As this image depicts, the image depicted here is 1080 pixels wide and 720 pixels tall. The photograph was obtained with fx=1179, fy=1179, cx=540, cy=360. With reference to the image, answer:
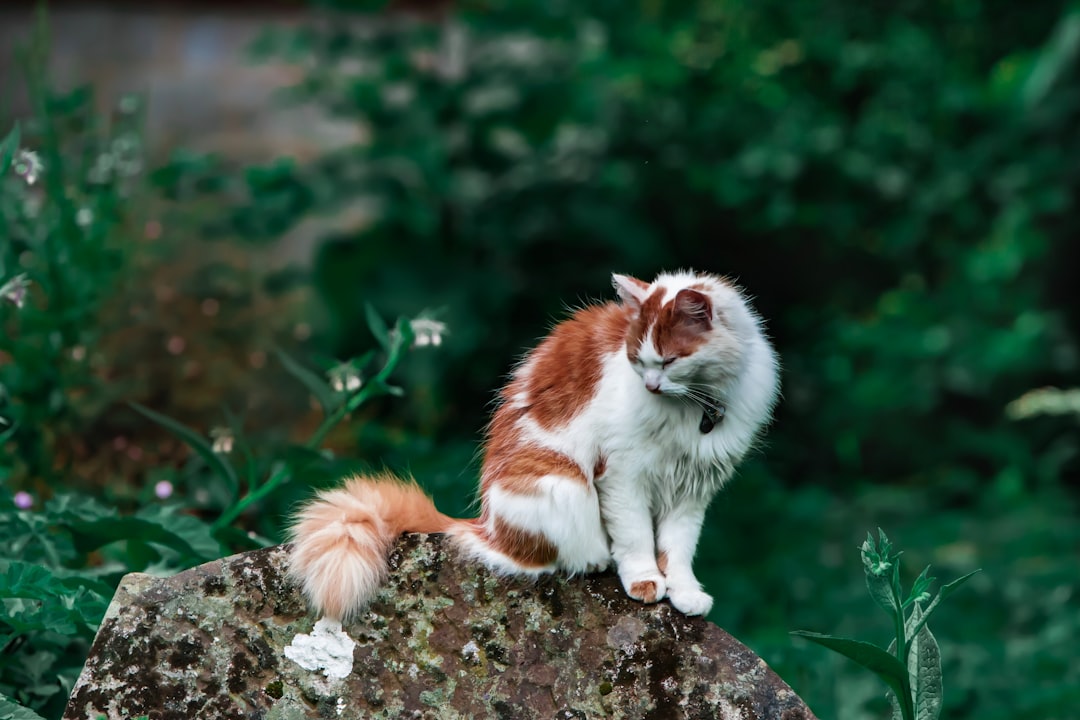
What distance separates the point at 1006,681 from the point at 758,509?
4.36ft

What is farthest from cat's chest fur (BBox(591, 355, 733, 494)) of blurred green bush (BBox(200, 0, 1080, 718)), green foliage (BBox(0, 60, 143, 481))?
blurred green bush (BBox(200, 0, 1080, 718))

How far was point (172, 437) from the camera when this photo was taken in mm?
4082

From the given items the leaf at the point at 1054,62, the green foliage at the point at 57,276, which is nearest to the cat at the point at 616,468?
the green foliage at the point at 57,276

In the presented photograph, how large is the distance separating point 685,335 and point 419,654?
82 centimetres

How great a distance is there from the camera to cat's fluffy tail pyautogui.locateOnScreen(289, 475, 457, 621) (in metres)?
2.31

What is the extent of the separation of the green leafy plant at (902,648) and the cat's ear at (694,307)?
519 mm

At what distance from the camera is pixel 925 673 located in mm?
2324

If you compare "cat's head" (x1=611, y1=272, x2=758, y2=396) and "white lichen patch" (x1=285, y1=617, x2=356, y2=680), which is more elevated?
"cat's head" (x1=611, y1=272, x2=758, y2=396)

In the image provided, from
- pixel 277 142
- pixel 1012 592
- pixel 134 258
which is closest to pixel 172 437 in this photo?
pixel 134 258

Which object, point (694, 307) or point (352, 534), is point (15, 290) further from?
point (694, 307)

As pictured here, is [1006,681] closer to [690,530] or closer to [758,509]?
[758,509]

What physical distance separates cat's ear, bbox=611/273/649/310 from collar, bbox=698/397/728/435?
0.79 ft

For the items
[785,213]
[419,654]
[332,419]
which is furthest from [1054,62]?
[419,654]

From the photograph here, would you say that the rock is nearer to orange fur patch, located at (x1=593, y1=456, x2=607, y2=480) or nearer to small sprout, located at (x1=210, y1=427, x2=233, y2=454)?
orange fur patch, located at (x1=593, y1=456, x2=607, y2=480)
